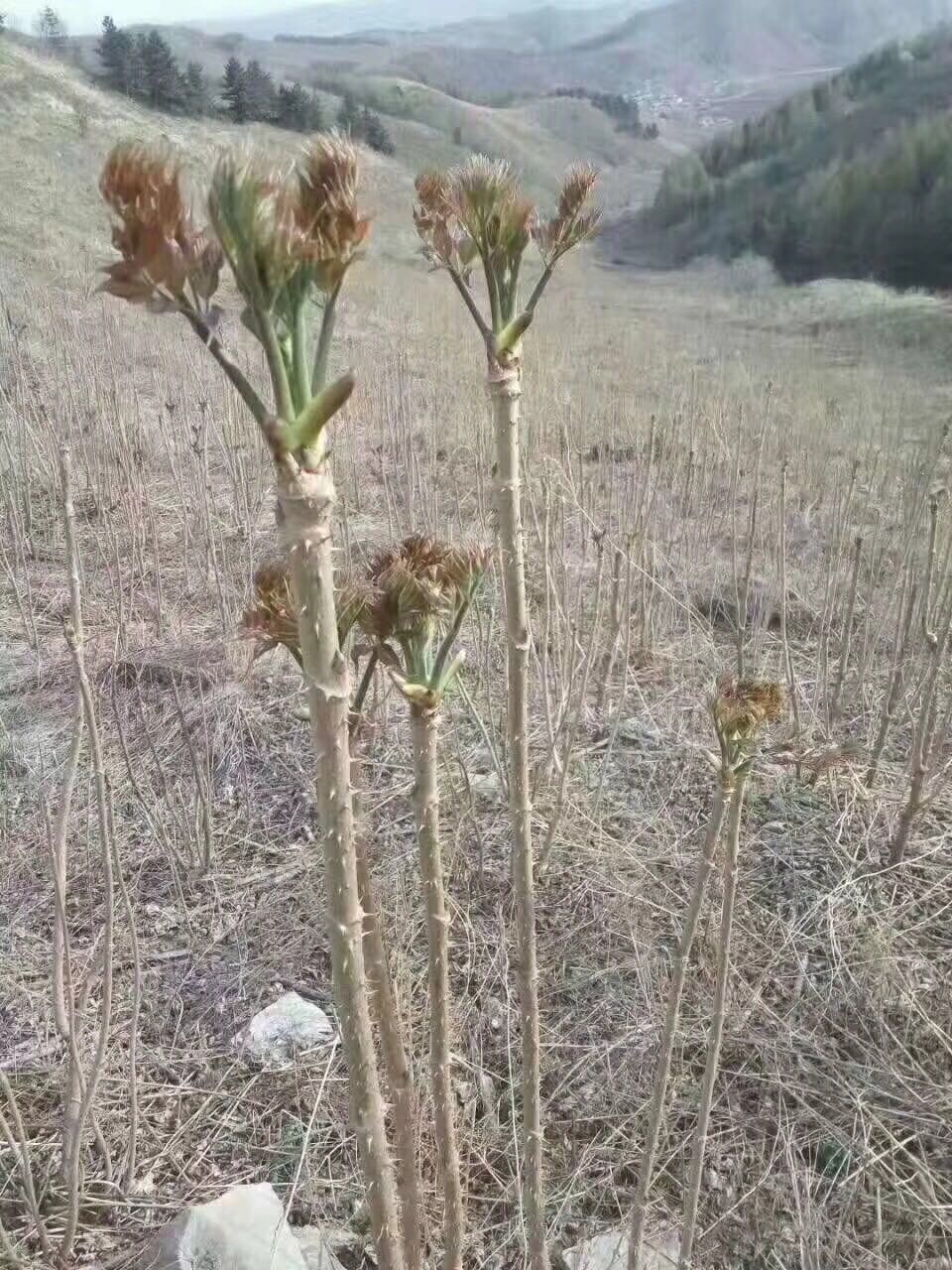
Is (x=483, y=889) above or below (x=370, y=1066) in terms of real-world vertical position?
below

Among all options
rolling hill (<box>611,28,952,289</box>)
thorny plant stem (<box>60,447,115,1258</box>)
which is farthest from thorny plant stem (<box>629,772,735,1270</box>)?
rolling hill (<box>611,28,952,289</box>)

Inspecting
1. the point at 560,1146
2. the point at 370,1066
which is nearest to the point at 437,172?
the point at 370,1066

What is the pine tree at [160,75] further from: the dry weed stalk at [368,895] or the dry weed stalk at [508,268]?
the dry weed stalk at [368,895]

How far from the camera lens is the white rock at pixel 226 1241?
111cm

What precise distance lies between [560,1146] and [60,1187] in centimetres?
79

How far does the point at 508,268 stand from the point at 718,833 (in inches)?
21.6

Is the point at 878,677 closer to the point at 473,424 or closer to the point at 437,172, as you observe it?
the point at 437,172

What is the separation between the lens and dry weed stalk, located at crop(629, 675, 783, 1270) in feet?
2.29

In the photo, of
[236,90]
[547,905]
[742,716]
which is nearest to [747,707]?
[742,716]

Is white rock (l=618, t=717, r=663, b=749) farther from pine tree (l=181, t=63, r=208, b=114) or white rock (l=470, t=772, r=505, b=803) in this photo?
pine tree (l=181, t=63, r=208, b=114)

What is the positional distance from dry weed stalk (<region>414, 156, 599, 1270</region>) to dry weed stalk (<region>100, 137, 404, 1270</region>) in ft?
0.64

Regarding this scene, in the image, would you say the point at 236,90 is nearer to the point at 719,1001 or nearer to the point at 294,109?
the point at 294,109

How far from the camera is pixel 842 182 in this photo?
48.7 ft

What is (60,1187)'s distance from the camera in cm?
133
